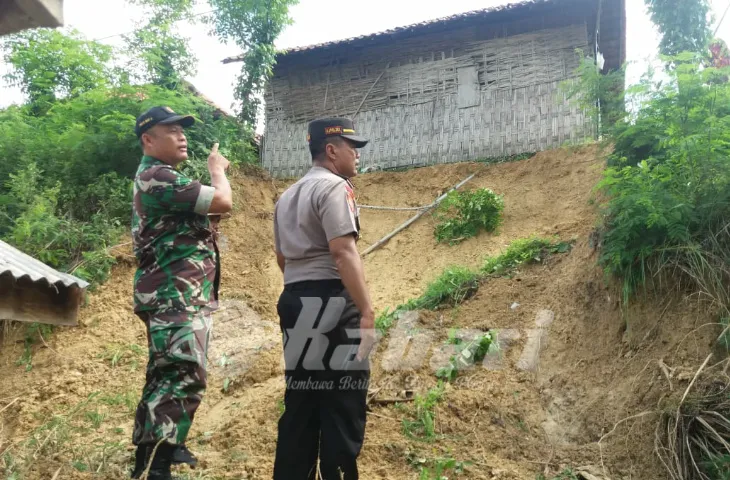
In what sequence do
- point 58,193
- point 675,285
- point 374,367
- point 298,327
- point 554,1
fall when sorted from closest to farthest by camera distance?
1. point 298,327
2. point 675,285
3. point 374,367
4. point 58,193
5. point 554,1

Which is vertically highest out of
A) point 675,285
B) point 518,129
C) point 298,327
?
point 518,129

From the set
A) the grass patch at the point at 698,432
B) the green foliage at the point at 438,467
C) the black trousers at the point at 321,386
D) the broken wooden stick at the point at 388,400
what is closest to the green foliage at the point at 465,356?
the broken wooden stick at the point at 388,400

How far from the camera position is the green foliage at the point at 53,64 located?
9922 mm

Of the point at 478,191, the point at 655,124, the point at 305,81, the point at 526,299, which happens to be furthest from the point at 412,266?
the point at 305,81

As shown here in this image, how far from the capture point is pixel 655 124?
14.5ft

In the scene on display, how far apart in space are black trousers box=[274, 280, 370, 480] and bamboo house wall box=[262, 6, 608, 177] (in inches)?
297

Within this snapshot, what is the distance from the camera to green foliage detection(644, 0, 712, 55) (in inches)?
461

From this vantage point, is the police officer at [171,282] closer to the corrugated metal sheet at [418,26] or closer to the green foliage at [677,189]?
the green foliage at [677,189]

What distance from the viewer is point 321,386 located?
2.85 meters

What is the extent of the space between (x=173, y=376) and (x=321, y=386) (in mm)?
736

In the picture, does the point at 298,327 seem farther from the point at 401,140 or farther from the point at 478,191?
the point at 401,140

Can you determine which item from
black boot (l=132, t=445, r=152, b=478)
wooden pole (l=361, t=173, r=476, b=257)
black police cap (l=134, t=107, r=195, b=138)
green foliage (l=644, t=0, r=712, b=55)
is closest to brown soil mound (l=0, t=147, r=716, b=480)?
black boot (l=132, t=445, r=152, b=478)

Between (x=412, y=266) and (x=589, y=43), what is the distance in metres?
5.58

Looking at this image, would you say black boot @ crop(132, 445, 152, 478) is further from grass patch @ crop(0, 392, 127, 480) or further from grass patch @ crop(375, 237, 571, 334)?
grass patch @ crop(375, 237, 571, 334)
